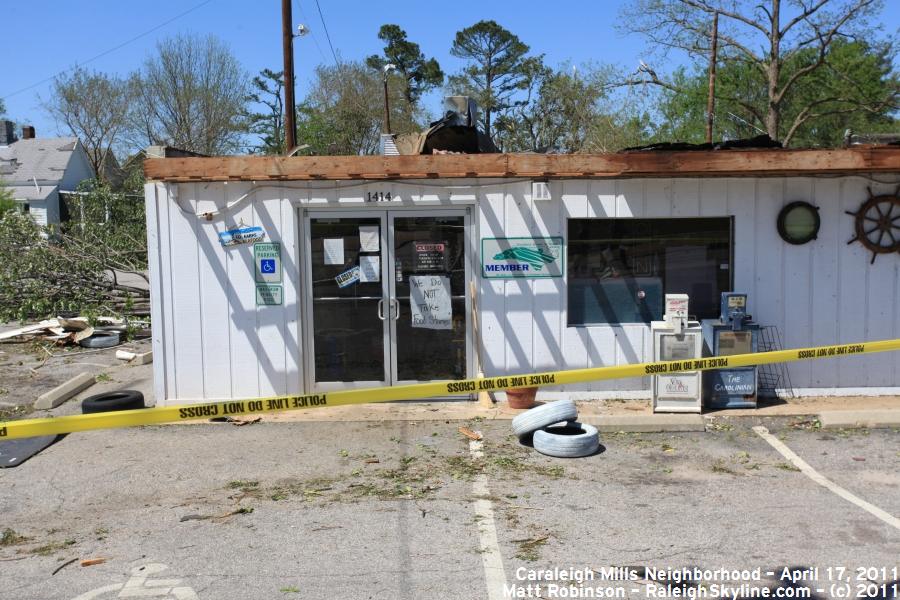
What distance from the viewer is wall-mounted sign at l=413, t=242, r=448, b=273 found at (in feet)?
29.8

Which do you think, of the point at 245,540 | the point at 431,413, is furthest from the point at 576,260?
the point at 245,540

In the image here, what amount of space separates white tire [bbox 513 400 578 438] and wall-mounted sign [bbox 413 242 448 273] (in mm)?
2531

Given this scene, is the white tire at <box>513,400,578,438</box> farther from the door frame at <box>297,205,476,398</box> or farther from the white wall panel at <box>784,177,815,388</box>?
the white wall panel at <box>784,177,815,388</box>

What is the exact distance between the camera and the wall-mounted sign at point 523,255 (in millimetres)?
8953

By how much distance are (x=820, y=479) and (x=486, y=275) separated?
13.6 feet

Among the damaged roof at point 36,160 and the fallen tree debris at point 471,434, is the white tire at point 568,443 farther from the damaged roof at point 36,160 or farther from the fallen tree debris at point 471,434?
the damaged roof at point 36,160

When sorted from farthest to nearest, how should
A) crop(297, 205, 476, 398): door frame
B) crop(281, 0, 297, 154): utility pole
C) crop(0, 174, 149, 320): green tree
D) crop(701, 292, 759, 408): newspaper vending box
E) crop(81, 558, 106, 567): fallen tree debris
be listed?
crop(281, 0, 297, 154): utility pole, crop(0, 174, 149, 320): green tree, crop(297, 205, 476, 398): door frame, crop(701, 292, 759, 408): newspaper vending box, crop(81, 558, 106, 567): fallen tree debris

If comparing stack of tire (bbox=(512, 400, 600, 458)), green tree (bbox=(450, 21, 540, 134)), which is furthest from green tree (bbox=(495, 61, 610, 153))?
stack of tire (bbox=(512, 400, 600, 458))

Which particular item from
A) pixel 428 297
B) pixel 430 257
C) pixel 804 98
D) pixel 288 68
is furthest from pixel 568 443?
pixel 804 98

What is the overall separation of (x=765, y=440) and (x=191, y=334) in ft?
21.0

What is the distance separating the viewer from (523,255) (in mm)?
8977

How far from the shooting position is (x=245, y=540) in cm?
516

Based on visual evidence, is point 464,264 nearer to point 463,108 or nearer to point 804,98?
point 463,108

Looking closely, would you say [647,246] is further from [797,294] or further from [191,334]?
[191,334]
